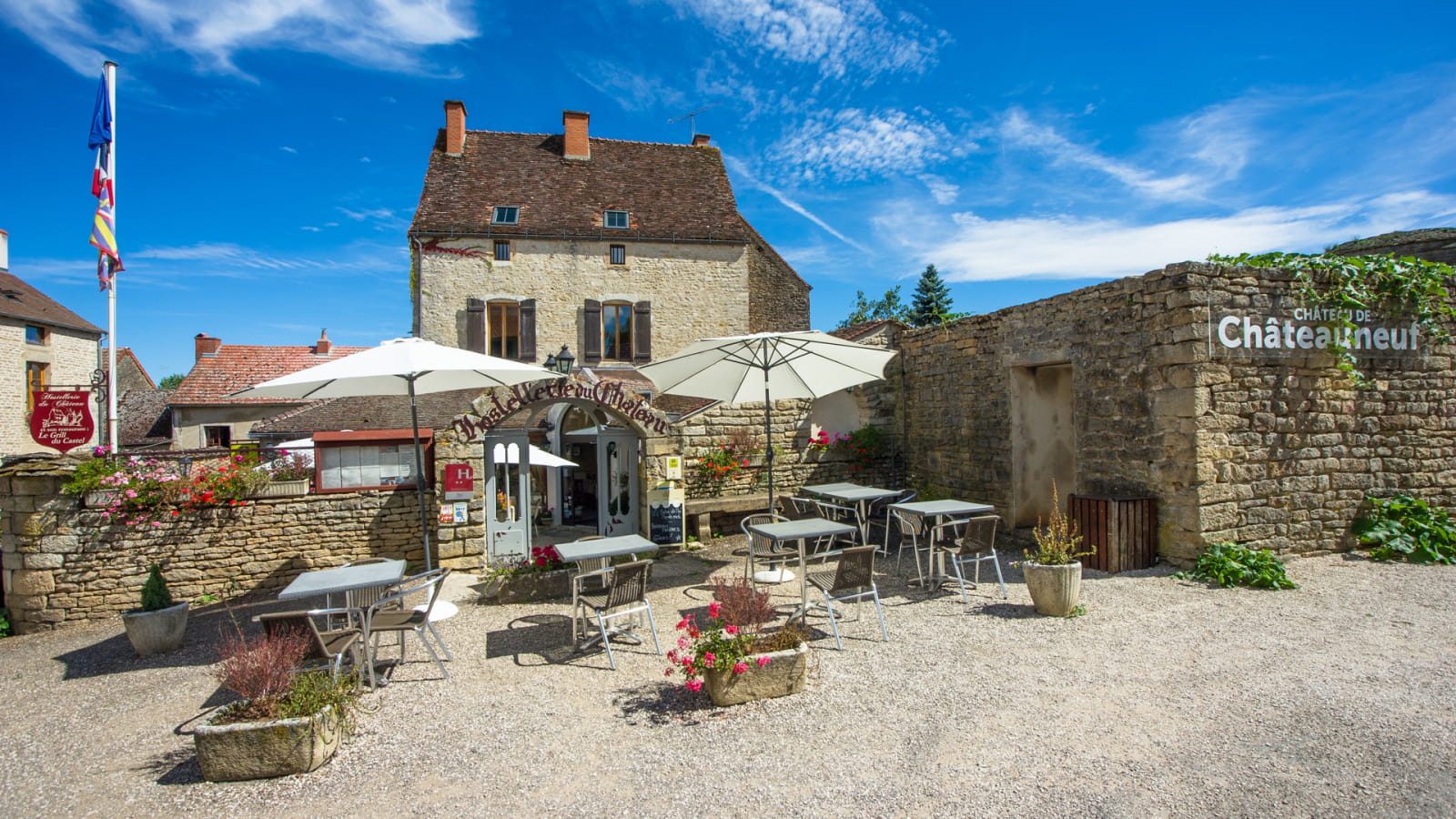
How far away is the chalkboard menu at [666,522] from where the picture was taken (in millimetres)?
9008

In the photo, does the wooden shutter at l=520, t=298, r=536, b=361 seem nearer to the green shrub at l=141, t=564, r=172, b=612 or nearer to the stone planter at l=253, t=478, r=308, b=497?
the stone planter at l=253, t=478, r=308, b=497

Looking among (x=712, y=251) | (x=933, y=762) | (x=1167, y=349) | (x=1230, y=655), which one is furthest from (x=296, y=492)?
(x=712, y=251)

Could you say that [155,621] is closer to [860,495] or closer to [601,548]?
[601,548]

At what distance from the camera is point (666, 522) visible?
905 centimetres

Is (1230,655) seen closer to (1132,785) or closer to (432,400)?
(1132,785)

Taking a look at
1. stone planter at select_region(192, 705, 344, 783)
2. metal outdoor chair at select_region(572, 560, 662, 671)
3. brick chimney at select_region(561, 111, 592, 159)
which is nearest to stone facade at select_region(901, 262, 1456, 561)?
metal outdoor chair at select_region(572, 560, 662, 671)

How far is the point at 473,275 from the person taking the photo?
15.7 meters

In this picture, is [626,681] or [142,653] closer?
[626,681]

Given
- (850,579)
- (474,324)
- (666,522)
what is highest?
(474,324)

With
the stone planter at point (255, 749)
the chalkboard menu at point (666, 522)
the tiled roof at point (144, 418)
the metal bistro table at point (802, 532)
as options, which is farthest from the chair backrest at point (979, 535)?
the tiled roof at point (144, 418)

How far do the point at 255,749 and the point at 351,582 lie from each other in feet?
4.32

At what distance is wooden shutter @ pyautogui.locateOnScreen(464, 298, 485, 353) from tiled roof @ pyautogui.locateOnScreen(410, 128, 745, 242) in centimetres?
168

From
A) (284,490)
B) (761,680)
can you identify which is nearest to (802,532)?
(761,680)

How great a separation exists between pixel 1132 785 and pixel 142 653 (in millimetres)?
7032
